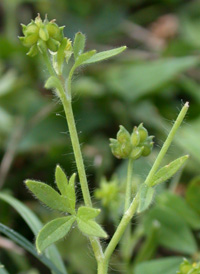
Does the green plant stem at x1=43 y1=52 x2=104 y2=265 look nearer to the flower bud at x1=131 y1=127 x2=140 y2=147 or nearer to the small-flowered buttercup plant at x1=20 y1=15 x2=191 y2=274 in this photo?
the small-flowered buttercup plant at x1=20 y1=15 x2=191 y2=274

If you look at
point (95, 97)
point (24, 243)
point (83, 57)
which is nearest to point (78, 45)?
point (83, 57)

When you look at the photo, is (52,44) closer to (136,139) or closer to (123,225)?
(136,139)

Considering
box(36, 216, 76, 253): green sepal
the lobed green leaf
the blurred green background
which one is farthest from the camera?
the blurred green background

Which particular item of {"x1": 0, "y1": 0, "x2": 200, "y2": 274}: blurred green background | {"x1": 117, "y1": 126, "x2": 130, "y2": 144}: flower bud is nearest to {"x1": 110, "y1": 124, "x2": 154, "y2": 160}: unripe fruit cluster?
{"x1": 117, "y1": 126, "x2": 130, "y2": 144}: flower bud

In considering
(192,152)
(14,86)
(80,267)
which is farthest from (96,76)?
(80,267)

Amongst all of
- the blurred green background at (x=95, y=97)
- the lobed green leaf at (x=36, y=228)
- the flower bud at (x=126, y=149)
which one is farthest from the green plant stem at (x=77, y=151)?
the blurred green background at (x=95, y=97)

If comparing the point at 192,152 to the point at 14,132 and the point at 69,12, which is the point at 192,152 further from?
the point at 69,12
